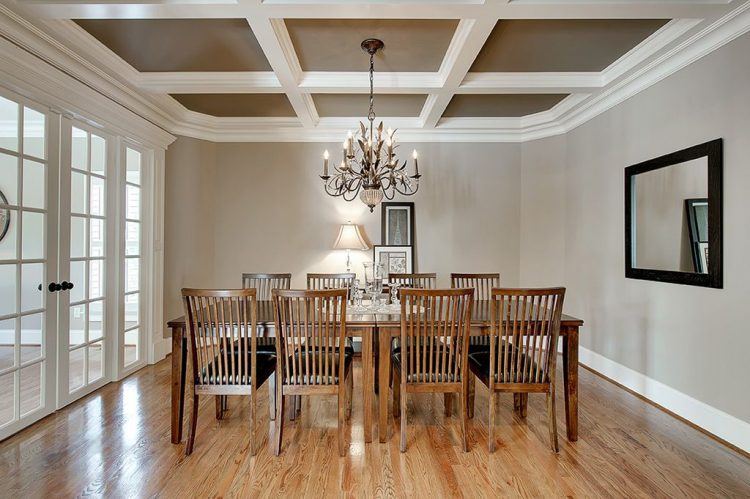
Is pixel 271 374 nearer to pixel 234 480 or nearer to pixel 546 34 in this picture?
pixel 234 480

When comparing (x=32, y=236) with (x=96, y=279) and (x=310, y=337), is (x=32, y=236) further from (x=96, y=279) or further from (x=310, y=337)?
(x=310, y=337)

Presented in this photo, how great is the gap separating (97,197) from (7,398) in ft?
→ 5.42

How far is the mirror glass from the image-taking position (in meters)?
2.83

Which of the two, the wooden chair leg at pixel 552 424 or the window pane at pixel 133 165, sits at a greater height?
the window pane at pixel 133 165

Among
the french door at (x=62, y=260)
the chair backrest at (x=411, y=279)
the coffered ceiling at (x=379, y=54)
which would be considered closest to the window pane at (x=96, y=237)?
the french door at (x=62, y=260)

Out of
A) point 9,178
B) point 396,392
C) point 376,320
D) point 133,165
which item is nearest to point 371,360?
point 376,320

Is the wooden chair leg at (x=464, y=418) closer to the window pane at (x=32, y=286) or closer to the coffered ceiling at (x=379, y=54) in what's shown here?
the coffered ceiling at (x=379, y=54)

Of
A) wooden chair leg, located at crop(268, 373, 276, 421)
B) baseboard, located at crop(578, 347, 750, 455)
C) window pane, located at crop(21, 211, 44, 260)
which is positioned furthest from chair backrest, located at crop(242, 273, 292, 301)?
baseboard, located at crop(578, 347, 750, 455)

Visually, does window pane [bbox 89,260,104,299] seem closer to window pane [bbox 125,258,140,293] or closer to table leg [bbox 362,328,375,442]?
window pane [bbox 125,258,140,293]

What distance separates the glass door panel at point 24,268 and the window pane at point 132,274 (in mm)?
926

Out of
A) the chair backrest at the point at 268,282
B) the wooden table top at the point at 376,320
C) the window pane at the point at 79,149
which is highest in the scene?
the window pane at the point at 79,149

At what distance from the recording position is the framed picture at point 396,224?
196 inches

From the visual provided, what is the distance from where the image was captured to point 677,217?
120 inches

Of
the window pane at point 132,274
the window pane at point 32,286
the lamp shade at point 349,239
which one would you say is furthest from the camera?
the lamp shade at point 349,239
